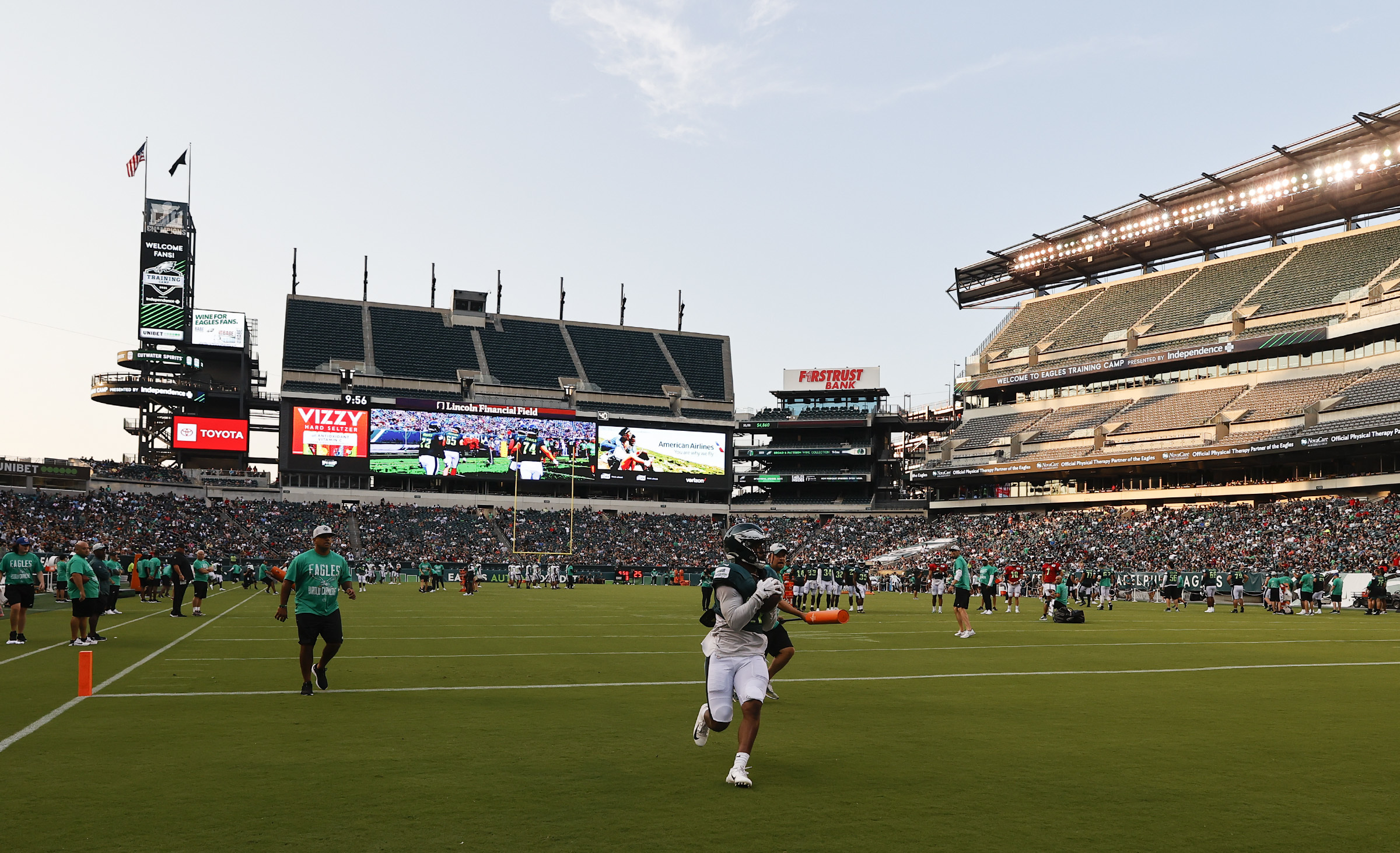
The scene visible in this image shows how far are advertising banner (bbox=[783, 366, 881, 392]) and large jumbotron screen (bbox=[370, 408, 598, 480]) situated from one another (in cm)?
2738

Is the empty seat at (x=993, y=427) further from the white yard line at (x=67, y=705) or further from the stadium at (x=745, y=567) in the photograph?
the white yard line at (x=67, y=705)

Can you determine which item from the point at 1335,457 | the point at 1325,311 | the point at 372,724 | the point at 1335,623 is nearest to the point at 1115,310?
the point at 1325,311

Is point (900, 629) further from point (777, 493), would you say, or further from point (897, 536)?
point (777, 493)

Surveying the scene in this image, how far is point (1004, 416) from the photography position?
8812 cm

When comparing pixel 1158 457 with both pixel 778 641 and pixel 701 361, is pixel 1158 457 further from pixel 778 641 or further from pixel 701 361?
pixel 778 641

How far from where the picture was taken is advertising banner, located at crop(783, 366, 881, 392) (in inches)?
4112

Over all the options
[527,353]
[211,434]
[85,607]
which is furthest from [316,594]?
[527,353]

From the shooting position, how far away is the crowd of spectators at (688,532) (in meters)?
53.0

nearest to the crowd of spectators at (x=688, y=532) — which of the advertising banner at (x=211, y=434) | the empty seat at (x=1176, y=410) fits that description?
the advertising banner at (x=211, y=434)

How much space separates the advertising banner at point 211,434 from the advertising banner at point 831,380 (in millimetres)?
49811

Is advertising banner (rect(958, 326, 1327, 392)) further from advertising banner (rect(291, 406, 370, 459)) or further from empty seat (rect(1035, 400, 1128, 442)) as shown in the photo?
advertising banner (rect(291, 406, 370, 459))

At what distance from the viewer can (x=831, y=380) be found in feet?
347

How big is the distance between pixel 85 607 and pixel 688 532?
69.4 metres

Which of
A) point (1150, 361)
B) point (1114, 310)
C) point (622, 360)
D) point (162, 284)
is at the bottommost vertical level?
point (1150, 361)
